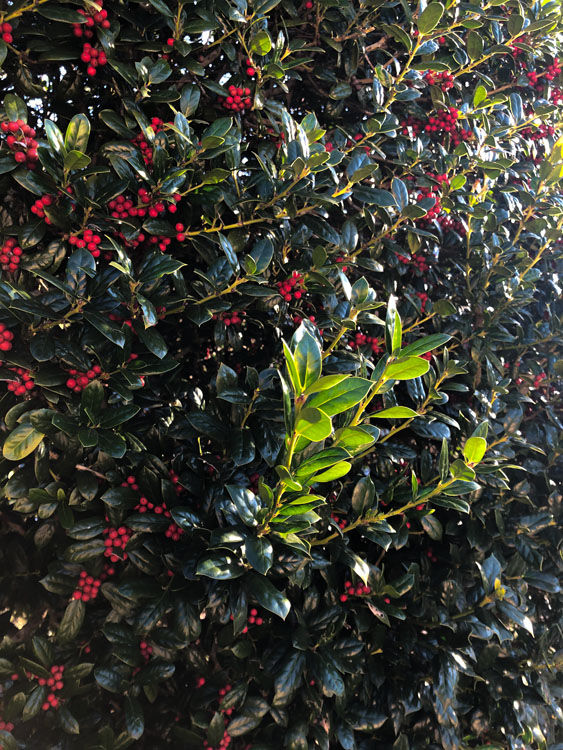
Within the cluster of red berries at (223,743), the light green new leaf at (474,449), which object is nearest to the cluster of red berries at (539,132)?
the light green new leaf at (474,449)

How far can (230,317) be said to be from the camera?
61.6 inches

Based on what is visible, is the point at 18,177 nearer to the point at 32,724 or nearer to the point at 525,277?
the point at 32,724

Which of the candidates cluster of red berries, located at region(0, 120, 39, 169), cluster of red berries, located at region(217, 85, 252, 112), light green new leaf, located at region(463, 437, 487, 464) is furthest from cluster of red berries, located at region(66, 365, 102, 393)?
light green new leaf, located at region(463, 437, 487, 464)

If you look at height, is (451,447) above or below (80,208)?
below

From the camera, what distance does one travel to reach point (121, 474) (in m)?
1.44

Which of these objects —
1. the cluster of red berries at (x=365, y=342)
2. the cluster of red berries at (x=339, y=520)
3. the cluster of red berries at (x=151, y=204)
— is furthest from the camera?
the cluster of red berries at (x=365, y=342)

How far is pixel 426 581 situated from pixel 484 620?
20 centimetres

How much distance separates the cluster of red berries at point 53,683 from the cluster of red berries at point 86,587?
189 mm

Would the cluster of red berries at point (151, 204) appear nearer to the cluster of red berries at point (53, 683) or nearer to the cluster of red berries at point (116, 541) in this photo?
the cluster of red berries at point (116, 541)

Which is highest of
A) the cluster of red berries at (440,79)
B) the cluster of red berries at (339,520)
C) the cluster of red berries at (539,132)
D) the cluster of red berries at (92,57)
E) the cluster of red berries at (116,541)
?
the cluster of red berries at (92,57)

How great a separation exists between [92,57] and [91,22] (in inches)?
3.4

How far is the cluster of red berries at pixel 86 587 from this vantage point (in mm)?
1451

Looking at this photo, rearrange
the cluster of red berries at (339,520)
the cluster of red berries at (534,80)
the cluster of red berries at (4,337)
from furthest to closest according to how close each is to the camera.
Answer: the cluster of red berries at (534,80) → the cluster of red berries at (339,520) → the cluster of red berries at (4,337)

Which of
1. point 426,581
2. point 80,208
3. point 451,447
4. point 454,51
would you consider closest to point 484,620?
point 426,581
